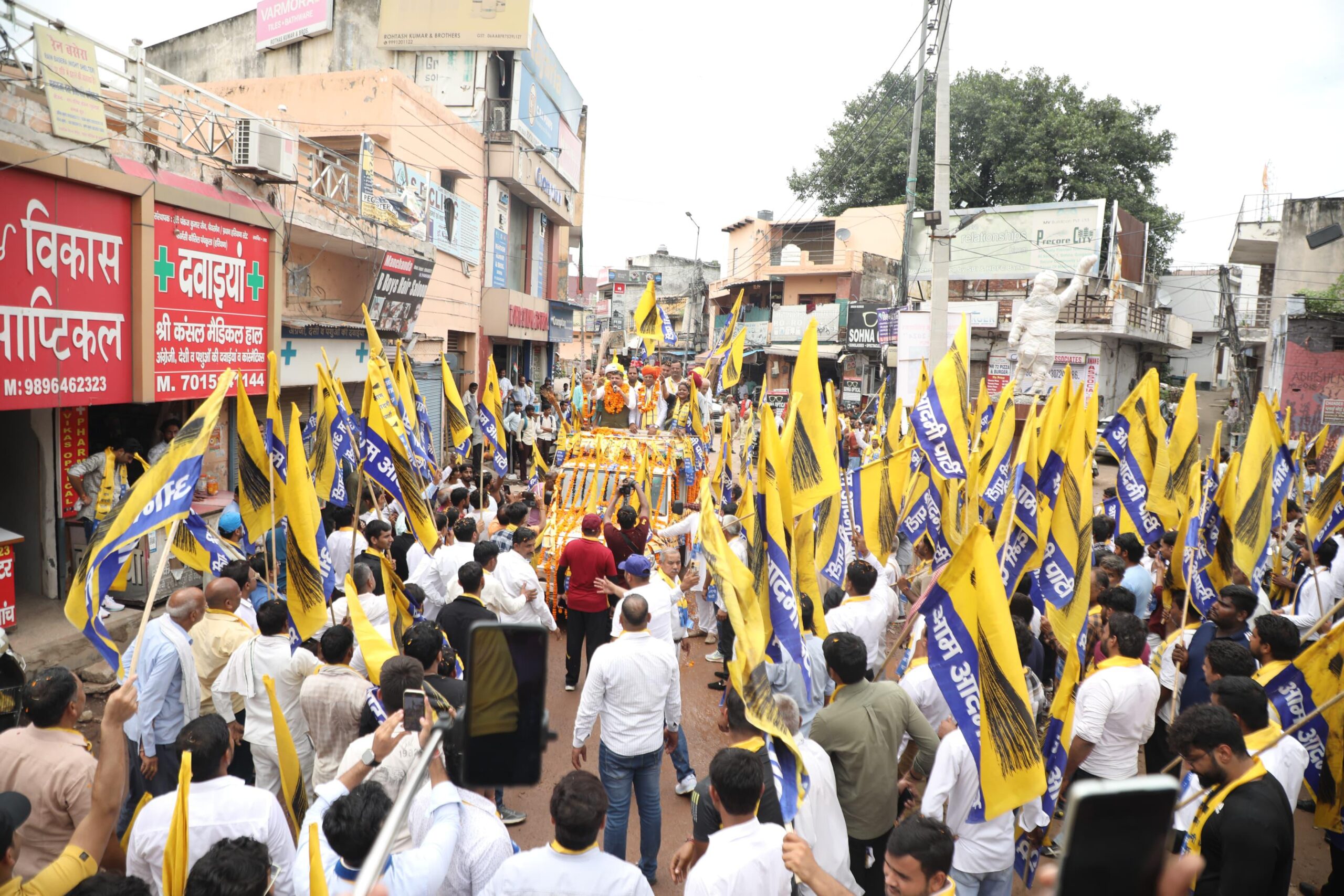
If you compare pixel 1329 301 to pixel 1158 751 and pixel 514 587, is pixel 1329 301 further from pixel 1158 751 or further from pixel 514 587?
pixel 514 587

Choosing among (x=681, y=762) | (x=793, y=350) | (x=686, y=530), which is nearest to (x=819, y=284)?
(x=793, y=350)

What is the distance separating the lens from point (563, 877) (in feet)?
10.0

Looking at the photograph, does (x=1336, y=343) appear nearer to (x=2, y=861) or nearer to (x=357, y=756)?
(x=357, y=756)

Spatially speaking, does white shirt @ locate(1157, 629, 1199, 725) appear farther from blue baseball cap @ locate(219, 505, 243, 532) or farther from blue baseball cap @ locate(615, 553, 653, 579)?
blue baseball cap @ locate(219, 505, 243, 532)

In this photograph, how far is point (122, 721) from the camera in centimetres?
329

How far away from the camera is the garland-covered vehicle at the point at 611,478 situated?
418 inches

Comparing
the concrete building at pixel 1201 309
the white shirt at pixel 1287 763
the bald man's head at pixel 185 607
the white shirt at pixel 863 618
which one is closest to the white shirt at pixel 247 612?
the bald man's head at pixel 185 607

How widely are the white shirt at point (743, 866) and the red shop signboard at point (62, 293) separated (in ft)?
24.9

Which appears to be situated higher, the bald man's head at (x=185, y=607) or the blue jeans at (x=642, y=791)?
the bald man's head at (x=185, y=607)

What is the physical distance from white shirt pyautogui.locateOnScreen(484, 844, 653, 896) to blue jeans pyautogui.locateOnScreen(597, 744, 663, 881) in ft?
6.22

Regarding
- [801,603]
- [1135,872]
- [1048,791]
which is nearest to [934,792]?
[1048,791]

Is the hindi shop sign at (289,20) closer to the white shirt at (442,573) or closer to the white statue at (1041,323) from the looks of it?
the white statue at (1041,323)

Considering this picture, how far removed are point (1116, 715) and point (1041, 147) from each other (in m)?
33.9

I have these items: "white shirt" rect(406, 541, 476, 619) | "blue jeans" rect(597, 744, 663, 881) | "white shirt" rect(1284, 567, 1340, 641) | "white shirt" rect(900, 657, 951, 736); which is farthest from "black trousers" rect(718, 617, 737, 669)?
"white shirt" rect(1284, 567, 1340, 641)
